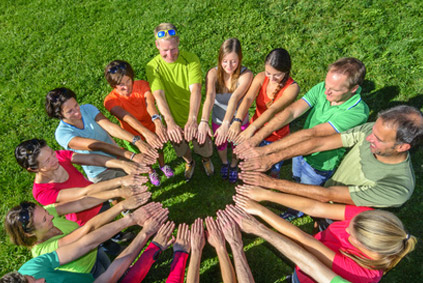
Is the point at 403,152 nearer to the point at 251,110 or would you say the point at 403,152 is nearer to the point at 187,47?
the point at 251,110

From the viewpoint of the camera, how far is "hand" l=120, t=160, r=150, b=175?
425cm

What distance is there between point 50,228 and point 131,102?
235 centimetres

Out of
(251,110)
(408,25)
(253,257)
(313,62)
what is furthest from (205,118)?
(408,25)

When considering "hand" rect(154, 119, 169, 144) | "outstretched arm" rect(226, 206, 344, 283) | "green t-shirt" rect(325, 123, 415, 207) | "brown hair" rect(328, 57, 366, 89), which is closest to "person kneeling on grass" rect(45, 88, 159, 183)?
"hand" rect(154, 119, 169, 144)

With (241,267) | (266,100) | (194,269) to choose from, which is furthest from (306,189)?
(194,269)

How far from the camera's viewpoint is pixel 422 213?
4918 millimetres

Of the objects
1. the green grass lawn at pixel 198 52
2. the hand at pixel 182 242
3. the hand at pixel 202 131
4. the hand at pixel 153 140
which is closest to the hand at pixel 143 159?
the hand at pixel 153 140

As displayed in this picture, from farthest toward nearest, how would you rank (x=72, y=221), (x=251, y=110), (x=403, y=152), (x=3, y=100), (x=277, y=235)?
1. (x=3, y=100)
2. (x=251, y=110)
3. (x=72, y=221)
4. (x=277, y=235)
5. (x=403, y=152)

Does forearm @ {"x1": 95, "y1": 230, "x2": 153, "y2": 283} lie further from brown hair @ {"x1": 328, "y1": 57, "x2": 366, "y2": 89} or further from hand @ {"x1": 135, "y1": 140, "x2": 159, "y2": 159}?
brown hair @ {"x1": 328, "y1": 57, "x2": 366, "y2": 89}

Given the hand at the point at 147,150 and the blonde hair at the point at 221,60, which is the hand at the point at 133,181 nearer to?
the hand at the point at 147,150

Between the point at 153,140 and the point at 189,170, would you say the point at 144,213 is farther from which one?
the point at 189,170

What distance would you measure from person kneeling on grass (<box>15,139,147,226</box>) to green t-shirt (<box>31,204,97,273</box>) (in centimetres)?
27

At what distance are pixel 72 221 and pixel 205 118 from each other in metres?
2.66

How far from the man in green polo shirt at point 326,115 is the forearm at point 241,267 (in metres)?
1.48
